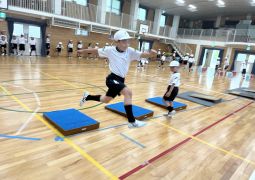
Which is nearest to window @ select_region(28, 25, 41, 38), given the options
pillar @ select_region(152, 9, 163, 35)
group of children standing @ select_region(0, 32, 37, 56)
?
group of children standing @ select_region(0, 32, 37, 56)

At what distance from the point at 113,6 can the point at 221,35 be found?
11.0 m

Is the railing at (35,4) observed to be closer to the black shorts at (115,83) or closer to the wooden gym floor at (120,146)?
the wooden gym floor at (120,146)

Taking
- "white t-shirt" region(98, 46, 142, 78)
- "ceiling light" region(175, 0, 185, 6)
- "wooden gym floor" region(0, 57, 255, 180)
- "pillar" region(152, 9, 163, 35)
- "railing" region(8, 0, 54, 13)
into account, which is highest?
"ceiling light" region(175, 0, 185, 6)

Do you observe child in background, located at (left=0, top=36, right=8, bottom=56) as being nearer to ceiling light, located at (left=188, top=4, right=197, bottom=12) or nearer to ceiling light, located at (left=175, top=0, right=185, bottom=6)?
ceiling light, located at (left=175, top=0, right=185, bottom=6)

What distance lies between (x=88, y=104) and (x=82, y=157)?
7.38 feet

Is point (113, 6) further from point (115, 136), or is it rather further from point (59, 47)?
point (115, 136)

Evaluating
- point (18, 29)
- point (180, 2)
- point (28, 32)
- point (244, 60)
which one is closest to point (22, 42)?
point (18, 29)

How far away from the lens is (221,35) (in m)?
20.1

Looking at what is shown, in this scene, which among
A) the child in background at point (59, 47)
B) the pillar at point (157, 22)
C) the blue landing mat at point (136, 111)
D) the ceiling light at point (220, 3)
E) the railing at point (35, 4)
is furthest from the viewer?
the pillar at point (157, 22)

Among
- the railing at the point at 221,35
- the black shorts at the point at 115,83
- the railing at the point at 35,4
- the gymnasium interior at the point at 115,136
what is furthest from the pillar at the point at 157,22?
the black shorts at the point at 115,83

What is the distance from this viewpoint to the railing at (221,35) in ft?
58.9

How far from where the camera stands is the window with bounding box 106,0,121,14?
17.1m

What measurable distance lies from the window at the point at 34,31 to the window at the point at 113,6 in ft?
19.6

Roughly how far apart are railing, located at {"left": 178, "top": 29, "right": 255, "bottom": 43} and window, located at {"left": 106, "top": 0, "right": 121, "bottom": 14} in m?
8.87
